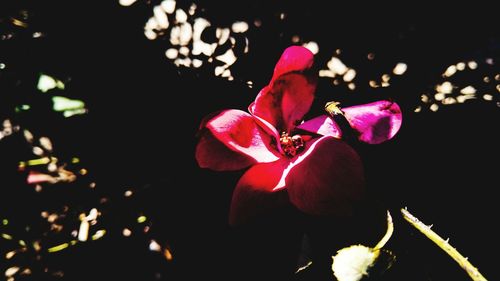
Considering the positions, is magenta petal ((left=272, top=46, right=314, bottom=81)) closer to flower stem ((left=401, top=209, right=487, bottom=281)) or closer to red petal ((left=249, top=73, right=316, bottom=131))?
red petal ((left=249, top=73, right=316, bottom=131))

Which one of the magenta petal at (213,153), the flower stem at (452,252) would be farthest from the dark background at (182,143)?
the magenta petal at (213,153)

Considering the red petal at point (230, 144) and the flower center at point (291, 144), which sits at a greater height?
the red petal at point (230, 144)

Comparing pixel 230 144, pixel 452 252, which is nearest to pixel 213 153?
pixel 230 144

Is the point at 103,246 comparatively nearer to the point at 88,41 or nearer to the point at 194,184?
the point at 194,184

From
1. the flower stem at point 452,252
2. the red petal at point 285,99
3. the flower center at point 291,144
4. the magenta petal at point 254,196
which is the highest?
the red petal at point 285,99

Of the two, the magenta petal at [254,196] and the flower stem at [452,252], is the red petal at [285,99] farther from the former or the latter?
the flower stem at [452,252]

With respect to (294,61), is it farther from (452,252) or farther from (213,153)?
(452,252)
